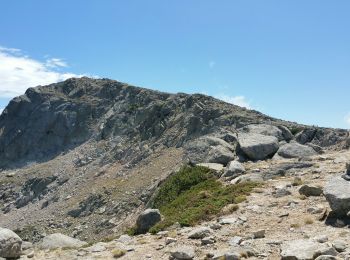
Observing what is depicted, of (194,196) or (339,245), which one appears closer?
(339,245)

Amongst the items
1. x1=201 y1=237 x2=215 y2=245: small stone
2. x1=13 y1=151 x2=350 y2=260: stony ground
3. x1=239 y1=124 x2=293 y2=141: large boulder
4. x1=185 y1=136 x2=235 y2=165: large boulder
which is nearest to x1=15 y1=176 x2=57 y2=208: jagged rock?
x1=185 y1=136 x2=235 y2=165: large boulder

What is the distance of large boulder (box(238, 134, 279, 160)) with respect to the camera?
120 feet

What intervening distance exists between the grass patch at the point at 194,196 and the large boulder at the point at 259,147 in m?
4.80

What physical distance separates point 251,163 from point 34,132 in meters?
80.5

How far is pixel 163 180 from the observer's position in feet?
130

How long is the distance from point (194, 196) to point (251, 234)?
10.3 metres

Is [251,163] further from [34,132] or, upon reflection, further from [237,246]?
[34,132]

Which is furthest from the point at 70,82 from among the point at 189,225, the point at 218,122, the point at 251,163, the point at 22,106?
the point at 189,225

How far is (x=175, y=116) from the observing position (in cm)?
6681

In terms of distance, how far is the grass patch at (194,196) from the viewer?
22500 millimetres

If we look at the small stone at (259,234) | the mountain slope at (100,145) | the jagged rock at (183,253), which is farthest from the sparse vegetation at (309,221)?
the mountain slope at (100,145)

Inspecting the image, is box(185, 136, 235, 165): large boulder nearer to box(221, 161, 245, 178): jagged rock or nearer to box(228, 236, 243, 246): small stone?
box(221, 161, 245, 178): jagged rock

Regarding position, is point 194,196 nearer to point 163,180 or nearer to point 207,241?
point 207,241

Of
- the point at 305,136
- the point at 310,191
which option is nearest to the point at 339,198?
the point at 310,191
